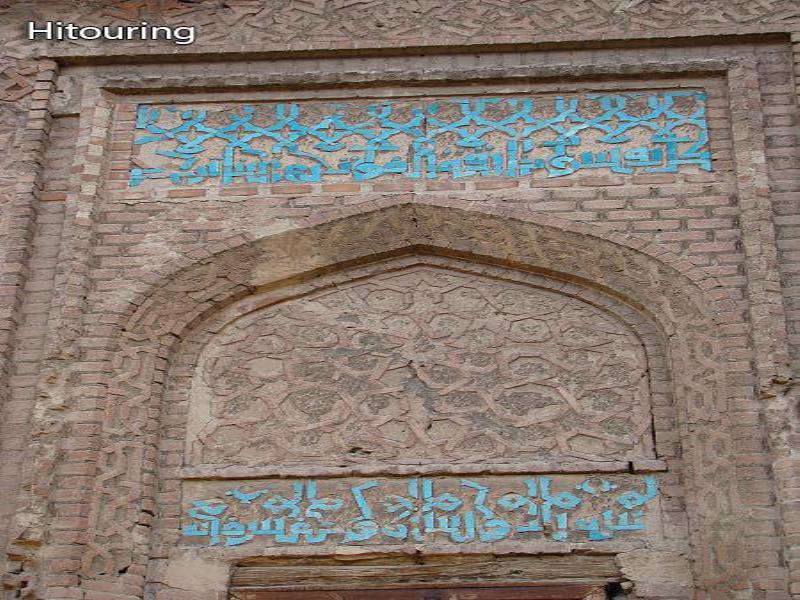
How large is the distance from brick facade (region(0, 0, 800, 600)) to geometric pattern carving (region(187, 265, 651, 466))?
1 cm

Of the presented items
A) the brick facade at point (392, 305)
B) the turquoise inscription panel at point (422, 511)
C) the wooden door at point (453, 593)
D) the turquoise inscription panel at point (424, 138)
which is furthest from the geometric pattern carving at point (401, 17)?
the wooden door at point (453, 593)

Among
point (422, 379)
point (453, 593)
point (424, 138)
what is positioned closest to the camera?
point (453, 593)

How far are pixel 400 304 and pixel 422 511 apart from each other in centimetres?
102

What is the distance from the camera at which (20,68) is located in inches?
249

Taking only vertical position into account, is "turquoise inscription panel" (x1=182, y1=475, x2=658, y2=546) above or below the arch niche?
below

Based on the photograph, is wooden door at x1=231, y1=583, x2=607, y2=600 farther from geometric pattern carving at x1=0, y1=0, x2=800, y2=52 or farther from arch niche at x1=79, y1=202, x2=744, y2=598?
geometric pattern carving at x1=0, y1=0, x2=800, y2=52

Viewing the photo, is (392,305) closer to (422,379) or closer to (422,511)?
(422,379)

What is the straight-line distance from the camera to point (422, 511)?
525 centimetres

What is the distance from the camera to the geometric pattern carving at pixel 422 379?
544 cm

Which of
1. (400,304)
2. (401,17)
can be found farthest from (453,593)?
(401,17)

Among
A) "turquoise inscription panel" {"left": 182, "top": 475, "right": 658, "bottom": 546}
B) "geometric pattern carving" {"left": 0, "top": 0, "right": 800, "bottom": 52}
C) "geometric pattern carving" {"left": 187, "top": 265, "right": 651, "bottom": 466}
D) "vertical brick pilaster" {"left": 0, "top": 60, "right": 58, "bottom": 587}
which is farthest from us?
"geometric pattern carving" {"left": 0, "top": 0, "right": 800, "bottom": 52}

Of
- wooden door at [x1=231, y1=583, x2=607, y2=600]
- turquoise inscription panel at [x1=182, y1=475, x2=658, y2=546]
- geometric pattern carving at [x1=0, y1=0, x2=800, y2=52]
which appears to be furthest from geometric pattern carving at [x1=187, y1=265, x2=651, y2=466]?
geometric pattern carving at [x1=0, y1=0, x2=800, y2=52]

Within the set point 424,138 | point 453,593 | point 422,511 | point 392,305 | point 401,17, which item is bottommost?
point 453,593

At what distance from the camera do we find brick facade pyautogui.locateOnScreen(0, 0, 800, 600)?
5.16m
